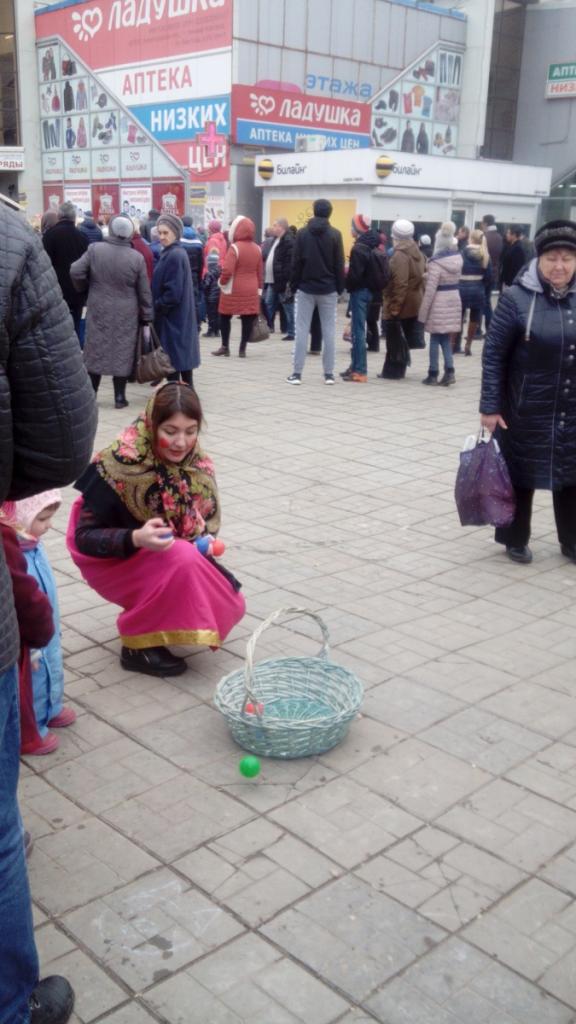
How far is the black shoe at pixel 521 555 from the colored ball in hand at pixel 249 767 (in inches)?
104

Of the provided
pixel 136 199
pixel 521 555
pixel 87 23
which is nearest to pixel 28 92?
pixel 87 23

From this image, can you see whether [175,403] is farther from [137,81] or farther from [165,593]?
[137,81]

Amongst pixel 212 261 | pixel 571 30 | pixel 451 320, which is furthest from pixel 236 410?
pixel 571 30

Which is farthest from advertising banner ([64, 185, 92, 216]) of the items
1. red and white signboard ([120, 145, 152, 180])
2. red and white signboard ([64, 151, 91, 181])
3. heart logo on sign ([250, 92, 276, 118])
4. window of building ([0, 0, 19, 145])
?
heart logo on sign ([250, 92, 276, 118])

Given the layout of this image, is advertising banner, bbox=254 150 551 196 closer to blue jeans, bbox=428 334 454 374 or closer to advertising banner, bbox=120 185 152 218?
advertising banner, bbox=120 185 152 218

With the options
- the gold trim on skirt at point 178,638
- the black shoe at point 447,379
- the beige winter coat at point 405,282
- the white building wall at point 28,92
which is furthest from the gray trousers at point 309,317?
the white building wall at point 28,92

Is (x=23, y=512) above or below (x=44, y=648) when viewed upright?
above

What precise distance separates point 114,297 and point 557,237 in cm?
477

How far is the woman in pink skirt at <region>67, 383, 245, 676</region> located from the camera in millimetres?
3752

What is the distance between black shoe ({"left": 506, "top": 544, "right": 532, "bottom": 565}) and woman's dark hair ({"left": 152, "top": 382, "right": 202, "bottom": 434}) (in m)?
2.37

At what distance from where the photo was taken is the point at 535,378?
509 cm

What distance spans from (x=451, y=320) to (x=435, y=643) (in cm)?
688

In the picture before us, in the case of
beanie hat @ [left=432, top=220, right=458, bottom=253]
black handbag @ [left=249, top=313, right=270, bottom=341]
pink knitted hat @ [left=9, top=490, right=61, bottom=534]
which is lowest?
black handbag @ [left=249, top=313, right=270, bottom=341]

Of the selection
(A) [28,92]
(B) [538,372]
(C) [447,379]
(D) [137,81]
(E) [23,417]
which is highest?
(D) [137,81]
